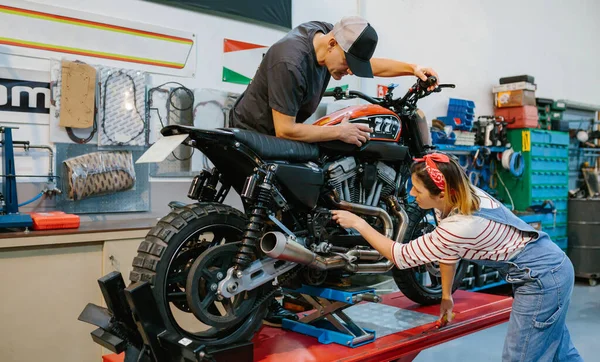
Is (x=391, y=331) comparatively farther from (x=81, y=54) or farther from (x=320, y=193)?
(x=81, y=54)

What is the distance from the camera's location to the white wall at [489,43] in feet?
17.2

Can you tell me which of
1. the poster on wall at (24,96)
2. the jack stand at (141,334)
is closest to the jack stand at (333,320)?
the jack stand at (141,334)

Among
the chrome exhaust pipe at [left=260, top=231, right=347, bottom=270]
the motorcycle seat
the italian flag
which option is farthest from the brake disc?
the italian flag

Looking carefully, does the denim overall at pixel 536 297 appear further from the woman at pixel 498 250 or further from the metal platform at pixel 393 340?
the metal platform at pixel 393 340

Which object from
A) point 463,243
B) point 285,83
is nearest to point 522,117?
point 463,243

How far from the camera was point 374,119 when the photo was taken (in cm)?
236

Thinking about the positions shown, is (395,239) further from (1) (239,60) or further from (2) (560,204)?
(2) (560,204)

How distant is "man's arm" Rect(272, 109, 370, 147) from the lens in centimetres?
204

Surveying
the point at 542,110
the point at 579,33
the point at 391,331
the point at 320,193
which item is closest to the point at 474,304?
the point at 391,331

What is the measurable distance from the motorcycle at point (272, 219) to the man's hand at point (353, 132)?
53 mm

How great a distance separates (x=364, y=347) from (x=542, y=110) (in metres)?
5.25

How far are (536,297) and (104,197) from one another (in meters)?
2.60

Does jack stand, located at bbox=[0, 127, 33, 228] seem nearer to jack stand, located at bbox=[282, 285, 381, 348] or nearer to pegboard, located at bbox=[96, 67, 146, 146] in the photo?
pegboard, located at bbox=[96, 67, 146, 146]

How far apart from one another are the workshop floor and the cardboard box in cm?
226
